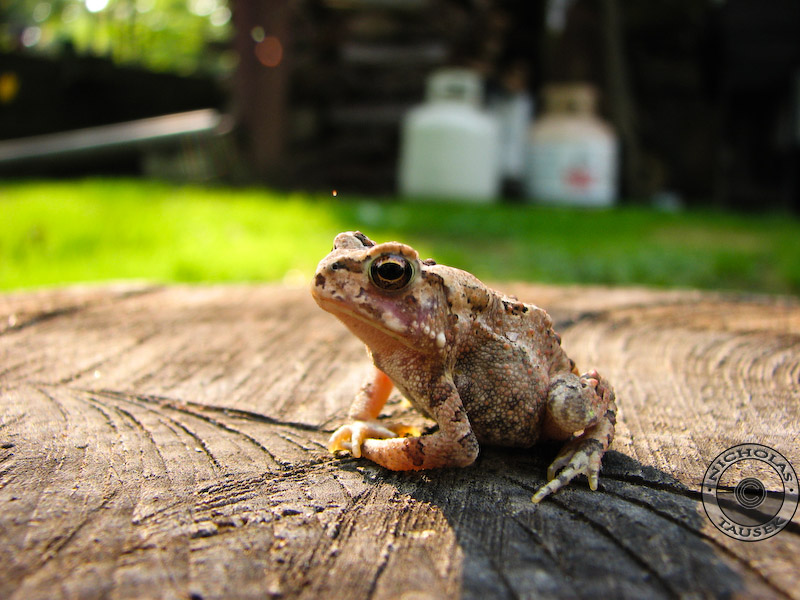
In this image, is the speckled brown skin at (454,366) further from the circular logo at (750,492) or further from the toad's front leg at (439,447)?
the circular logo at (750,492)

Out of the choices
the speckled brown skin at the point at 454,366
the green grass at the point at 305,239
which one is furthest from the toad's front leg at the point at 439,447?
the green grass at the point at 305,239

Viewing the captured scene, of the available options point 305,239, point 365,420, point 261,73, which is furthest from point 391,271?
point 261,73

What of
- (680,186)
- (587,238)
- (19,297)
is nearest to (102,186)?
(19,297)

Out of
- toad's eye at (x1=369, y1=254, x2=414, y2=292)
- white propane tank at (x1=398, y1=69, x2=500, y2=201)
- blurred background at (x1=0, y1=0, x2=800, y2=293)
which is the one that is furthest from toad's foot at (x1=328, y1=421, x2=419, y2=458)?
white propane tank at (x1=398, y1=69, x2=500, y2=201)

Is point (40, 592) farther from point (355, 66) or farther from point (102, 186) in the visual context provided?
point (355, 66)

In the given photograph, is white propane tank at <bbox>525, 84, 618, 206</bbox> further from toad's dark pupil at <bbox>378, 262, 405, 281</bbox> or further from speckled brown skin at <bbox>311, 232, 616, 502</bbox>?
toad's dark pupil at <bbox>378, 262, 405, 281</bbox>
